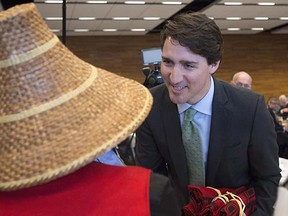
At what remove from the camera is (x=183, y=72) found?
5.08 ft

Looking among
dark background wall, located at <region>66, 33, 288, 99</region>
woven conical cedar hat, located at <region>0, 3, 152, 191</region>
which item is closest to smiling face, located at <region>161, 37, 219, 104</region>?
woven conical cedar hat, located at <region>0, 3, 152, 191</region>

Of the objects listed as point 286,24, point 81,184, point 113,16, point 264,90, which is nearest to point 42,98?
point 81,184

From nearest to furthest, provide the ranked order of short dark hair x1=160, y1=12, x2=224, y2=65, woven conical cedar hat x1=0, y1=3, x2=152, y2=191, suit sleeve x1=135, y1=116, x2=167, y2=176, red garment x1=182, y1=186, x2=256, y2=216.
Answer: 1. woven conical cedar hat x1=0, y1=3, x2=152, y2=191
2. red garment x1=182, y1=186, x2=256, y2=216
3. short dark hair x1=160, y1=12, x2=224, y2=65
4. suit sleeve x1=135, y1=116, x2=167, y2=176

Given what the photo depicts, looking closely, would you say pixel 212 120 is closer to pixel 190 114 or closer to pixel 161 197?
pixel 190 114

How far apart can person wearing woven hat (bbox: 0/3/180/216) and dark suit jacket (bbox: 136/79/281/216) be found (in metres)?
0.85

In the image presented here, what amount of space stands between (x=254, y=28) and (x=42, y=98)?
13566 mm

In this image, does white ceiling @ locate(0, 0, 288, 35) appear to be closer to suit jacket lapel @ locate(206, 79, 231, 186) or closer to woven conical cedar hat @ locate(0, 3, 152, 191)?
suit jacket lapel @ locate(206, 79, 231, 186)

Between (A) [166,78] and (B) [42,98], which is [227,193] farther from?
(B) [42,98]

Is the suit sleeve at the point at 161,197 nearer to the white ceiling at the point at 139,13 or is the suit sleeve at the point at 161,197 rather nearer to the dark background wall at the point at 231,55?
the white ceiling at the point at 139,13

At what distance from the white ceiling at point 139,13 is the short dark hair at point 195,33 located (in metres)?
6.51

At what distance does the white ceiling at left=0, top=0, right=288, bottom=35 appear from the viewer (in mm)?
9016

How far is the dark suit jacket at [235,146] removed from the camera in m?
1.55

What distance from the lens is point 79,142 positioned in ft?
2.35

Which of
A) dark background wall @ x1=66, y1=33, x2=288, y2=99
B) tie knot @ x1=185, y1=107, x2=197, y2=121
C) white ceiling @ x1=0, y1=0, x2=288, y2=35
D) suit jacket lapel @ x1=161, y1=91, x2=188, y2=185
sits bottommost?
dark background wall @ x1=66, y1=33, x2=288, y2=99
